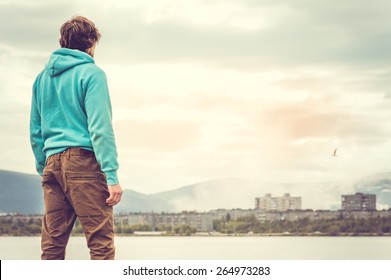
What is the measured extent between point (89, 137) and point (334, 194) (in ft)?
246

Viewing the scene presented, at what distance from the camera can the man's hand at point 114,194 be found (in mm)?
3412

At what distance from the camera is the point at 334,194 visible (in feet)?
253

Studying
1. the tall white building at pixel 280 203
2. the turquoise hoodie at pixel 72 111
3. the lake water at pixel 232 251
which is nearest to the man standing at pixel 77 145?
the turquoise hoodie at pixel 72 111

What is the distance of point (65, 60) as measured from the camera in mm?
3600

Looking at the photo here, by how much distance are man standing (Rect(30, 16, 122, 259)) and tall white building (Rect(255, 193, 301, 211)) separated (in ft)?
211

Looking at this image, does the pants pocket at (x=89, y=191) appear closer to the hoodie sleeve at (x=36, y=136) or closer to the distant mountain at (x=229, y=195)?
the hoodie sleeve at (x=36, y=136)

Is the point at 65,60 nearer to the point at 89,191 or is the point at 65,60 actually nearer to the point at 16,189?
the point at 89,191

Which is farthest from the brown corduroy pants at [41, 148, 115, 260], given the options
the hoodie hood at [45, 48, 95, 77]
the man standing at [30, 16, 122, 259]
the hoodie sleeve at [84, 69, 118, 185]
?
the hoodie hood at [45, 48, 95, 77]

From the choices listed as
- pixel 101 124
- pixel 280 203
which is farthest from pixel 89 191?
pixel 280 203

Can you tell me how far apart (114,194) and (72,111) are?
16.9 inches

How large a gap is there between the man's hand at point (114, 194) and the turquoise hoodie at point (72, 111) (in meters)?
0.03

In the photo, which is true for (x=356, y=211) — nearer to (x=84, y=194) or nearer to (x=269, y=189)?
(x=269, y=189)

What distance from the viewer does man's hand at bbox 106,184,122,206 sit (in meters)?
3.41

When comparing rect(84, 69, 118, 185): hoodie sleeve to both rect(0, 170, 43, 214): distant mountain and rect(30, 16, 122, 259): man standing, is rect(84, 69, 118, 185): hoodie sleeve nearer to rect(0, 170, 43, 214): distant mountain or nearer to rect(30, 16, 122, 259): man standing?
rect(30, 16, 122, 259): man standing
